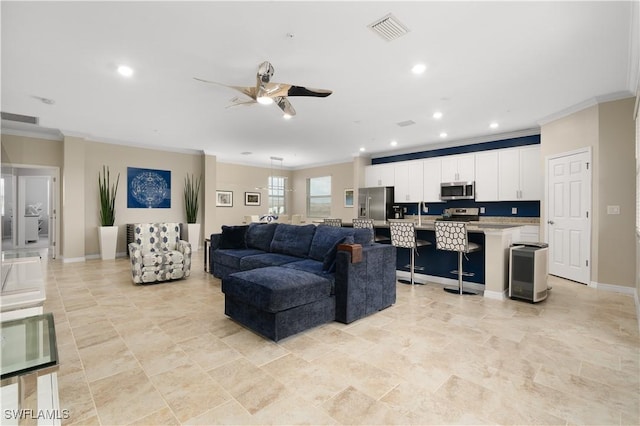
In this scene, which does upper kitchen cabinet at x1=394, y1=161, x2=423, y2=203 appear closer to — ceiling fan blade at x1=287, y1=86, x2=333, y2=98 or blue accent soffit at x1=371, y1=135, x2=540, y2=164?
blue accent soffit at x1=371, y1=135, x2=540, y2=164

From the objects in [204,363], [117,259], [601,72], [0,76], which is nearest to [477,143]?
[601,72]

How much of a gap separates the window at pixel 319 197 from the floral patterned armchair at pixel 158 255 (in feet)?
19.0

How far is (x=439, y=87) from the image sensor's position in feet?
12.7

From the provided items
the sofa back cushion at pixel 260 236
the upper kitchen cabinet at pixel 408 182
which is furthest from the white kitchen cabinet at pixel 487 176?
the sofa back cushion at pixel 260 236

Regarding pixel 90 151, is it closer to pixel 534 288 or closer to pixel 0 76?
pixel 0 76

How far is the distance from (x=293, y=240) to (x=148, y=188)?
525 centimetres

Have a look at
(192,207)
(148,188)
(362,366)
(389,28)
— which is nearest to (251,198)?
(192,207)

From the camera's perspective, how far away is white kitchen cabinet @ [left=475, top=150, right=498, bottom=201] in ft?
20.7

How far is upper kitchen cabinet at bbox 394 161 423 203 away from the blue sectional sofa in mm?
4305

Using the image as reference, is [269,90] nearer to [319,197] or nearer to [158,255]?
[158,255]

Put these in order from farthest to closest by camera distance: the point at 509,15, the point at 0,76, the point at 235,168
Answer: the point at 235,168
the point at 0,76
the point at 509,15

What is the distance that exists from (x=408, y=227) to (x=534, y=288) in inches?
66.0

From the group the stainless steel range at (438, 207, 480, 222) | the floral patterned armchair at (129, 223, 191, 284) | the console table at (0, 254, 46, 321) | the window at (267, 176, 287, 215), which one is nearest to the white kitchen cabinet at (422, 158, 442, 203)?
the stainless steel range at (438, 207, 480, 222)

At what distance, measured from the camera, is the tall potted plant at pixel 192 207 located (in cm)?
789
